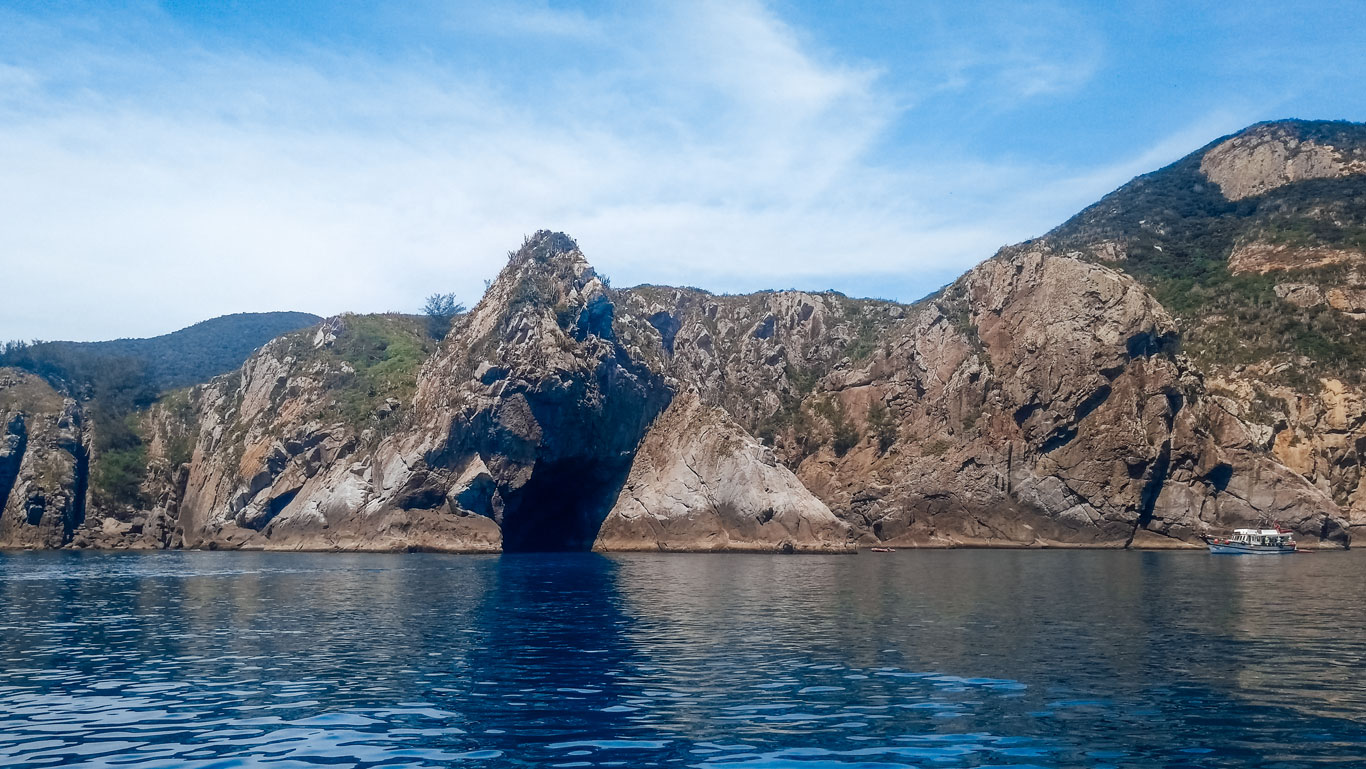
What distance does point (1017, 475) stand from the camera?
346 ft

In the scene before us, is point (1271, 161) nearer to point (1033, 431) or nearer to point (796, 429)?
point (1033, 431)

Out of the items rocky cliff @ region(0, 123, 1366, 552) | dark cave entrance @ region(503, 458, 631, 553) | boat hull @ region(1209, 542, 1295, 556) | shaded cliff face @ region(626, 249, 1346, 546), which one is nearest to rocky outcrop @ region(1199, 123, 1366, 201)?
rocky cliff @ region(0, 123, 1366, 552)

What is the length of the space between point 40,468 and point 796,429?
8974 centimetres

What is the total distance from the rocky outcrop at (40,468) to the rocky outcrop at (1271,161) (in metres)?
170

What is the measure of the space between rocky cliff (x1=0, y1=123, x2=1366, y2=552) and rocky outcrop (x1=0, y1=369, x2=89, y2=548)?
33 cm

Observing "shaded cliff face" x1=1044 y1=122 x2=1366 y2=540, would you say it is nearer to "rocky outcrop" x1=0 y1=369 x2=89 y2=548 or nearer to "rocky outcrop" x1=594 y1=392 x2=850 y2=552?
"rocky outcrop" x1=594 y1=392 x2=850 y2=552

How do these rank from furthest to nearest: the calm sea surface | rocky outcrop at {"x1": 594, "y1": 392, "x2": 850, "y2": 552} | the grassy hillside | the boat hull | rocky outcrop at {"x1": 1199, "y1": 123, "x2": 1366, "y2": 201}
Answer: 1. rocky outcrop at {"x1": 1199, "y1": 123, "x2": 1366, "y2": 201}
2. the grassy hillside
3. rocky outcrop at {"x1": 594, "y1": 392, "x2": 850, "y2": 552}
4. the boat hull
5. the calm sea surface

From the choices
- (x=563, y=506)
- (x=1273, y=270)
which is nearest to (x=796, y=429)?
(x=563, y=506)

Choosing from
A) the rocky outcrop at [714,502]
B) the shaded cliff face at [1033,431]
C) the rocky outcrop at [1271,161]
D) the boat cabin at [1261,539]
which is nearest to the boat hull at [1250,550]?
the boat cabin at [1261,539]

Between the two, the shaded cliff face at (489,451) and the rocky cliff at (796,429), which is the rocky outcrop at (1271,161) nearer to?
the rocky cliff at (796,429)

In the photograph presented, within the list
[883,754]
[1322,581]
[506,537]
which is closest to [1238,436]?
[1322,581]

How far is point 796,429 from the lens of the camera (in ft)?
430

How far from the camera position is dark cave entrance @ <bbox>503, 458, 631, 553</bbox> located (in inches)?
3772

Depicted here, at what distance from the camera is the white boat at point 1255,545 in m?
85.2
